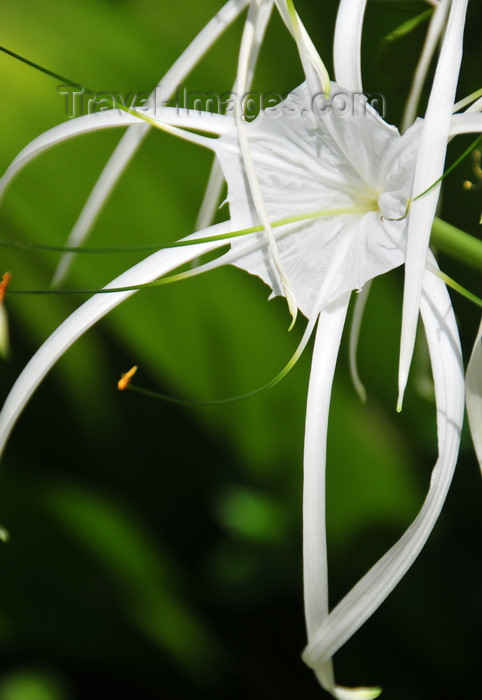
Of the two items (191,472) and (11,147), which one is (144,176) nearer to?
(11,147)

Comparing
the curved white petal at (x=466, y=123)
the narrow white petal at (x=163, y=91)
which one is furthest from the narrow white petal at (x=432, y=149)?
the narrow white petal at (x=163, y=91)

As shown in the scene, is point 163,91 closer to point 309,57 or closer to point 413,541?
point 309,57

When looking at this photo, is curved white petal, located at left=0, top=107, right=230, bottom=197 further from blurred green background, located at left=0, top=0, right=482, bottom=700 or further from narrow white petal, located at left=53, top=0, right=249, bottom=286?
blurred green background, located at left=0, top=0, right=482, bottom=700

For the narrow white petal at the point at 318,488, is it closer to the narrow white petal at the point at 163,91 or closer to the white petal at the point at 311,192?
the white petal at the point at 311,192

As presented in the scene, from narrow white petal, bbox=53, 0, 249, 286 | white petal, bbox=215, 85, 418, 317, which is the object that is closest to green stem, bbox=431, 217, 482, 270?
white petal, bbox=215, 85, 418, 317

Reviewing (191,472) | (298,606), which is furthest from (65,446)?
(298,606)

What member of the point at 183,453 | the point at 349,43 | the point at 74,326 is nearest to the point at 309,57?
the point at 349,43
